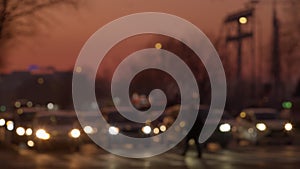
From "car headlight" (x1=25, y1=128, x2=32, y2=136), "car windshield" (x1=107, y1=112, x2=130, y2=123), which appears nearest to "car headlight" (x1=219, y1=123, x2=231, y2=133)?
"car windshield" (x1=107, y1=112, x2=130, y2=123)

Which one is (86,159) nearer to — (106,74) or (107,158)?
(107,158)

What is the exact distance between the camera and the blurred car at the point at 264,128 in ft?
110

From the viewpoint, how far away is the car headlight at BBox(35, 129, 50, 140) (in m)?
28.8

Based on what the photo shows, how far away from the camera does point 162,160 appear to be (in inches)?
957

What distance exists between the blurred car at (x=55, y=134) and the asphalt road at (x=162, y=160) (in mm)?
435

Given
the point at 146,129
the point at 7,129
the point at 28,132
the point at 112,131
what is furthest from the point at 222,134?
the point at 7,129

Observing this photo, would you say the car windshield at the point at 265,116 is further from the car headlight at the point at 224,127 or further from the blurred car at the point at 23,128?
the blurred car at the point at 23,128

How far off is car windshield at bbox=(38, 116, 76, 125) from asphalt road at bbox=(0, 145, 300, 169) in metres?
1.21

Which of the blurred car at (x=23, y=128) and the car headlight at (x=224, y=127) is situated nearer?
the car headlight at (x=224, y=127)

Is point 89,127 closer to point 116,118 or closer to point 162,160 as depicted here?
point 116,118

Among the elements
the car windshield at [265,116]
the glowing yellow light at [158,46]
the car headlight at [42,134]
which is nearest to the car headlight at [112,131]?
the car headlight at [42,134]

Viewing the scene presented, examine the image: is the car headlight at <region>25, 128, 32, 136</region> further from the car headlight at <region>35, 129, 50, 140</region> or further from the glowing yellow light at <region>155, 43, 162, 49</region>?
the glowing yellow light at <region>155, 43, 162, 49</region>

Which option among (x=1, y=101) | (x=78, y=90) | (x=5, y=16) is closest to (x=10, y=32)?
(x=5, y=16)

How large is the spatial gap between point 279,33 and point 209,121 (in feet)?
55.0
